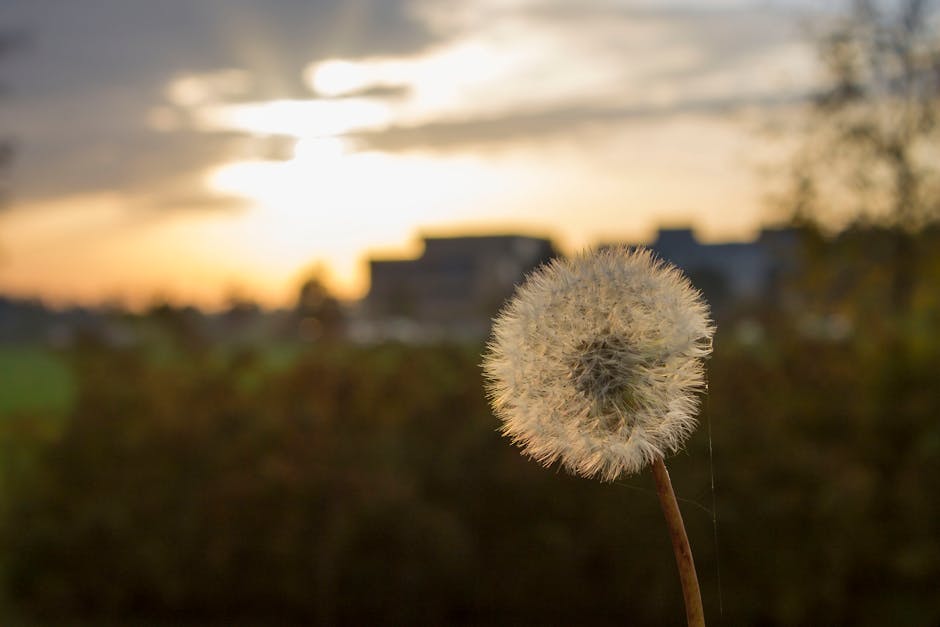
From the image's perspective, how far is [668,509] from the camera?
0.94 m

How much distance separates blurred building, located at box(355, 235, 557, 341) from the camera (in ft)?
27.6

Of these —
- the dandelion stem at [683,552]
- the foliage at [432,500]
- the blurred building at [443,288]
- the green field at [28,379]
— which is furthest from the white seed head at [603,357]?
the green field at [28,379]

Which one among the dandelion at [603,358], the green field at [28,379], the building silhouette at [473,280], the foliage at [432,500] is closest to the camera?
the dandelion at [603,358]

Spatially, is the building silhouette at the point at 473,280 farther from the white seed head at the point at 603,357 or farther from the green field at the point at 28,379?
the green field at the point at 28,379

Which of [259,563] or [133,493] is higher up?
[133,493]

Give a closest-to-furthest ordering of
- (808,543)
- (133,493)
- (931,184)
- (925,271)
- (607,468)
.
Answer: (607,468) < (808,543) < (133,493) < (925,271) < (931,184)

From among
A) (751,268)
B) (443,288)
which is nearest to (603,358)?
(443,288)

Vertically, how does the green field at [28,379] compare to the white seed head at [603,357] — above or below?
above

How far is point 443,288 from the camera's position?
13.5 meters

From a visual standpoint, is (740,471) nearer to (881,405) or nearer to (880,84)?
(881,405)

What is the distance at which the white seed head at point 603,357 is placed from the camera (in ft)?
4.04

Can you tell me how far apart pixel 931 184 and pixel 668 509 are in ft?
44.4

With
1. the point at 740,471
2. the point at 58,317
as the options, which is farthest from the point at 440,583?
the point at 58,317

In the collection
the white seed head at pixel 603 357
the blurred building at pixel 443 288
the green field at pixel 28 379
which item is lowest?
the white seed head at pixel 603 357
